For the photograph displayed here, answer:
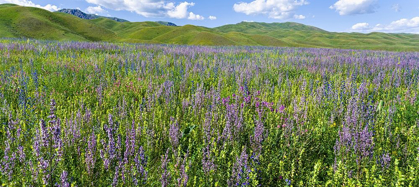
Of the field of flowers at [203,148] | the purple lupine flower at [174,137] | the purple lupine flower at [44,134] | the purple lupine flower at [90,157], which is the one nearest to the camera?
the purple lupine flower at [44,134]

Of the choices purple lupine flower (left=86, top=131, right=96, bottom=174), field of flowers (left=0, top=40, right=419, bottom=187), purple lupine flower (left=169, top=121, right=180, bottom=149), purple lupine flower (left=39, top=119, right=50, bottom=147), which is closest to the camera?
purple lupine flower (left=39, top=119, right=50, bottom=147)

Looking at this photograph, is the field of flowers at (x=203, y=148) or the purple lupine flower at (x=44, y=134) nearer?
the purple lupine flower at (x=44, y=134)

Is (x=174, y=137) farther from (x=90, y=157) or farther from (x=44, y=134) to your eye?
(x=44, y=134)

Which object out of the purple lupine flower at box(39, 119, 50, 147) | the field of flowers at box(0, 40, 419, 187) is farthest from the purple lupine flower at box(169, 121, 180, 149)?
the purple lupine flower at box(39, 119, 50, 147)

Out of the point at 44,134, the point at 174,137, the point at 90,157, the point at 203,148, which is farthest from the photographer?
the point at 174,137

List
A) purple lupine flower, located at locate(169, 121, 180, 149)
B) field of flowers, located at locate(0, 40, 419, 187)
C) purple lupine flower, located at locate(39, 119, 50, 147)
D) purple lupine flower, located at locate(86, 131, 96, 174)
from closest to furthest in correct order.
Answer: purple lupine flower, located at locate(39, 119, 50, 147) < field of flowers, located at locate(0, 40, 419, 187) < purple lupine flower, located at locate(86, 131, 96, 174) < purple lupine flower, located at locate(169, 121, 180, 149)

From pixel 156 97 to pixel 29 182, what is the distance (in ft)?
8.04

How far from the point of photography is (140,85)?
17.1 ft

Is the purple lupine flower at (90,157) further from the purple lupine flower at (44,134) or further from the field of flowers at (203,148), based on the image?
the purple lupine flower at (44,134)

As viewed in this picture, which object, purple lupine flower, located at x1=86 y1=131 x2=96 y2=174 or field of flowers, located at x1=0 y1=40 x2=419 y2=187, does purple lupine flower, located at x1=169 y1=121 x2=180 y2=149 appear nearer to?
field of flowers, located at x1=0 y1=40 x2=419 y2=187

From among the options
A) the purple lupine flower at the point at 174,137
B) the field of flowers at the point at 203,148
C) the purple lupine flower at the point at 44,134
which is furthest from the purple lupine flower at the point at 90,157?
the purple lupine flower at the point at 174,137

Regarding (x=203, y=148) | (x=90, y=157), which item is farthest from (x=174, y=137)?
(x=90, y=157)

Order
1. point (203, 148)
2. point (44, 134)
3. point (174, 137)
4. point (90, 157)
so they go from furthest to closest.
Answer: point (174, 137), point (203, 148), point (90, 157), point (44, 134)

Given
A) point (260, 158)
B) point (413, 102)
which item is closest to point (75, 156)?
point (260, 158)
